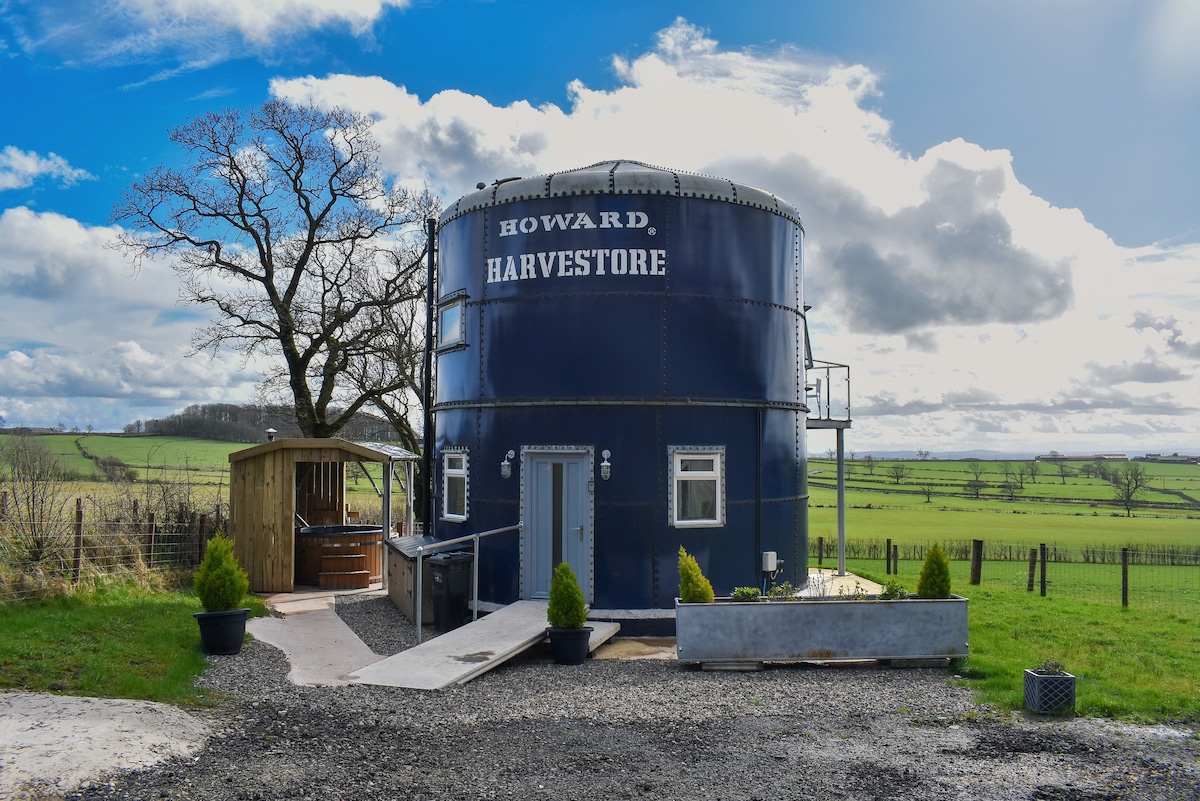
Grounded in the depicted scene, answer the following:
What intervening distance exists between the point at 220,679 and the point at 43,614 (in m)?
3.85

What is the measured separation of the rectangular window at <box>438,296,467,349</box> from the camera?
1352 cm

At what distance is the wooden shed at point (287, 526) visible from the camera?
15.1 metres

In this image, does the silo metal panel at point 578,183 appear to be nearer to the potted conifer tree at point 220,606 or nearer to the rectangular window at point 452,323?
the rectangular window at point 452,323

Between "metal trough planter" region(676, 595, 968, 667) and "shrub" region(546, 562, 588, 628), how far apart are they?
1.18 m

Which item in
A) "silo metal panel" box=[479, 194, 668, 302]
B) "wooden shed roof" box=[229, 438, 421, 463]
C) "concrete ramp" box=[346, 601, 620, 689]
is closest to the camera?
"concrete ramp" box=[346, 601, 620, 689]

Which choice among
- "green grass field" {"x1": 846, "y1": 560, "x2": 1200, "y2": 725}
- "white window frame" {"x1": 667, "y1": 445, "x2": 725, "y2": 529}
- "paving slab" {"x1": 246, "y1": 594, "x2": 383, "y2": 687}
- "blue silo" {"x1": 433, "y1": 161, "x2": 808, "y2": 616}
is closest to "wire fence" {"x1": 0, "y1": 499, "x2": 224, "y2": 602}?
"paving slab" {"x1": 246, "y1": 594, "x2": 383, "y2": 687}

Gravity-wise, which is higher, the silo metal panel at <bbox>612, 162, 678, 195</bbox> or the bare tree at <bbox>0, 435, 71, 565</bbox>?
the silo metal panel at <bbox>612, 162, 678, 195</bbox>

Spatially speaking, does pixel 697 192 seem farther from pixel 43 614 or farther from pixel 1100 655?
pixel 43 614

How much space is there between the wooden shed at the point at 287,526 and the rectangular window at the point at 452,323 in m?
Result: 2.64

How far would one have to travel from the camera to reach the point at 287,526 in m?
15.1

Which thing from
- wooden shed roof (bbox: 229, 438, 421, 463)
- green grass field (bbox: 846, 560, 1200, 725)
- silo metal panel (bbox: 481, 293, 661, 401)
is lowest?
green grass field (bbox: 846, 560, 1200, 725)

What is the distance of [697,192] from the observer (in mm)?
12500

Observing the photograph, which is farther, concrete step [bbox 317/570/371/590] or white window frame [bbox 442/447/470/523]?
concrete step [bbox 317/570/371/590]

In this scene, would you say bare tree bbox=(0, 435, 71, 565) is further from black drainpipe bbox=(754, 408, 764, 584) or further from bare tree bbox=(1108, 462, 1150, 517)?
bare tree bbox=(1108, 462, 1150, 517)
